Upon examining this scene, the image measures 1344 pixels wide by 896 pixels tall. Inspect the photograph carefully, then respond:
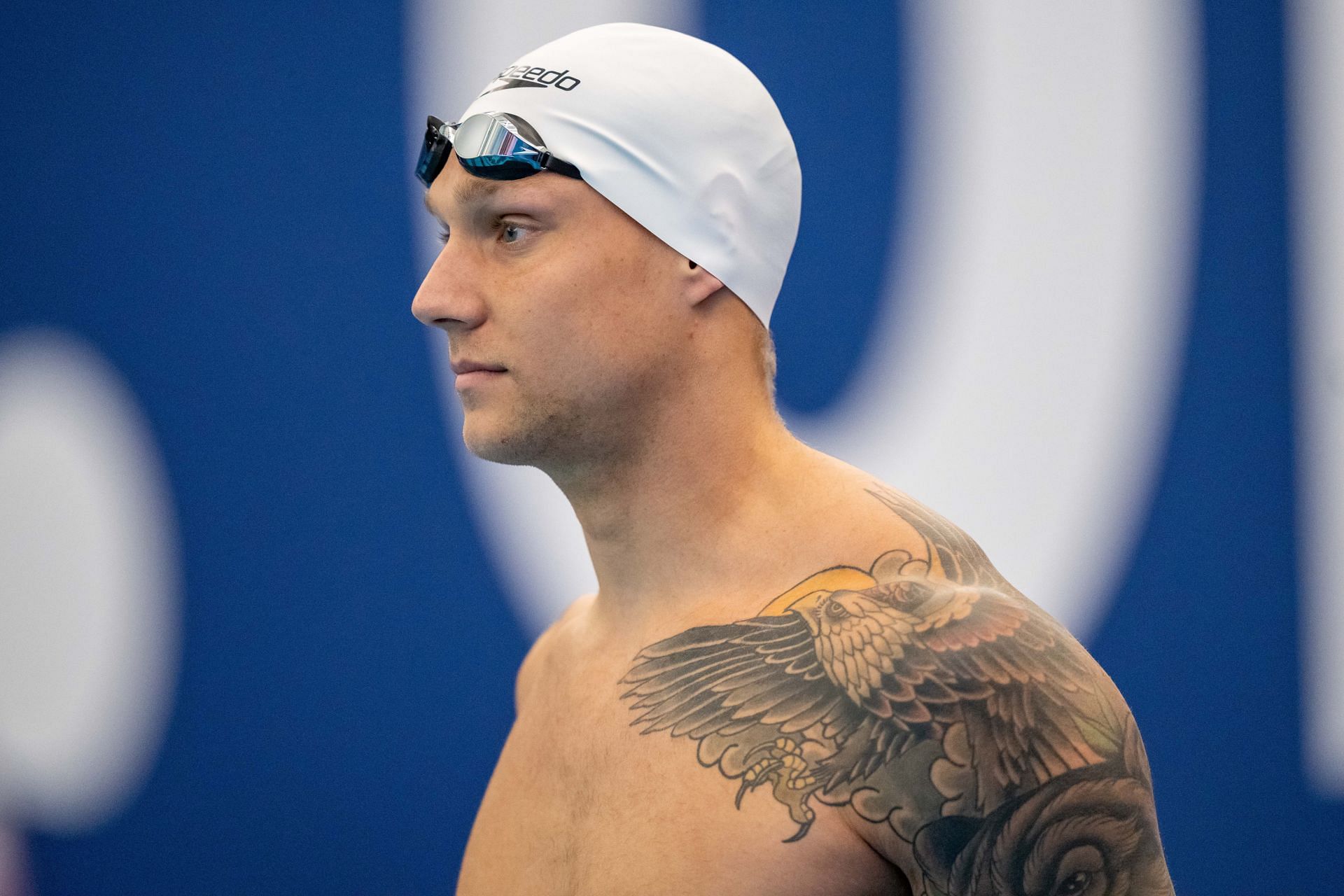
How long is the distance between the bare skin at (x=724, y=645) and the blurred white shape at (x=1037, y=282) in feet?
4.66

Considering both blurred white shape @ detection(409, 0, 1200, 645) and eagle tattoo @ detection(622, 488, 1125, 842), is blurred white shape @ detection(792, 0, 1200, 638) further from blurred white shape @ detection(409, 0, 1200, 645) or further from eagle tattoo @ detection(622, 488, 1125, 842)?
eagle tattoo @ detection(622, 488, 1125, 842)

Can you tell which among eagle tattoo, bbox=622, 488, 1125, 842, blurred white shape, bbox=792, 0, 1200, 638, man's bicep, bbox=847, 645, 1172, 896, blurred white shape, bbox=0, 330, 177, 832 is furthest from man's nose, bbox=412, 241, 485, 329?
blurred white shape, bbox=0, 330, 177, 832

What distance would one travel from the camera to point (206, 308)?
10.4 feet

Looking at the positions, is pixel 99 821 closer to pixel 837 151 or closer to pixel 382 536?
pixel 382 536

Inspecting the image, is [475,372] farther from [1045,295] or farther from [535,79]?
[1045,295]

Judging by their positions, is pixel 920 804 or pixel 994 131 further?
pixel 994 131

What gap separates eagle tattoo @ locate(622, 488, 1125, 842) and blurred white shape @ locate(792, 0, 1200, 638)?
1.52 meters

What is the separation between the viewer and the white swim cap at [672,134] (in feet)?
5.00

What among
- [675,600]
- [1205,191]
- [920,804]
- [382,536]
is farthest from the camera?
[382,536]

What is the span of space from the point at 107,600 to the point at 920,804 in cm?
258

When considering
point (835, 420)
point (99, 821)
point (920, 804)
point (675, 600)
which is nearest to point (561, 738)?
point (675, 600)

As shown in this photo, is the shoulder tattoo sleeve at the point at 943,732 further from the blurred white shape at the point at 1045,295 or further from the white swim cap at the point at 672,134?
the blurred white shape at the point at 1045,295

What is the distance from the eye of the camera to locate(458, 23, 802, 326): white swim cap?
1525 millimetres

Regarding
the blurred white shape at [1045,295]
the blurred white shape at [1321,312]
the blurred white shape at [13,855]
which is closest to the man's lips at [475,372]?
the blurred white shape at [1045,295]
